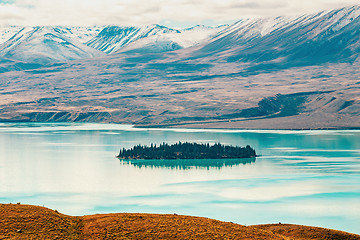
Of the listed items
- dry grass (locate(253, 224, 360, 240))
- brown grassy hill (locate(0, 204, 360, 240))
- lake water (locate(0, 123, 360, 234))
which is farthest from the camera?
lake water (locate(0, 123, 360, 234))

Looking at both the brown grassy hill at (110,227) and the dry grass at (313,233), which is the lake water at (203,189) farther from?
the brown grassy hill at (110,227)

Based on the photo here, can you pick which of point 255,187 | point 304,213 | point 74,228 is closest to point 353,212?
point 304,213

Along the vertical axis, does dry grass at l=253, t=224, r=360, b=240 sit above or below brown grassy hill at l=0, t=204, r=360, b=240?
below

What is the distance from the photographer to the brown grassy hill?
48.5 metres

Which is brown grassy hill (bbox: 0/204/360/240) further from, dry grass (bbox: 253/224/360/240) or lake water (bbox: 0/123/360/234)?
lake water (bbox: 0/123/360/234)

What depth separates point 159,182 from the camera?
157 m

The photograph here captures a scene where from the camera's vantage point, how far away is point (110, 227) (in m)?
51.1

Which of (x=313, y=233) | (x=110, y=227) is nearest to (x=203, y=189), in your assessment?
(x=313, y=233)

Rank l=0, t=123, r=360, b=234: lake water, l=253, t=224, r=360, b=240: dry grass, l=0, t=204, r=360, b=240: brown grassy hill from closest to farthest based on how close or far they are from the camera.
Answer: l=0, t=204, r=360, b=240: brown grassy hill < l=253, t=224, r=360, b=240: dry grass < l=0, t=123, r=360, b=234: lake water

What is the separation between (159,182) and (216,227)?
104 metres

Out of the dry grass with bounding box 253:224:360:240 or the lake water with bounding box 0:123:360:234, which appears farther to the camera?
Answer: the lake water with bounding box 0:123:360:234

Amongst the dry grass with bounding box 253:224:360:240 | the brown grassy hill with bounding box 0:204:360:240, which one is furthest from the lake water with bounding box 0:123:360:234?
the brown grassy hill with bounding box 0:204:360:240

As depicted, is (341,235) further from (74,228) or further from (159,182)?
(159,182)

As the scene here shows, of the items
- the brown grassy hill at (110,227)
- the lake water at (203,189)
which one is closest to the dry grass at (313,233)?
the brown grassy hill at (110,227)
